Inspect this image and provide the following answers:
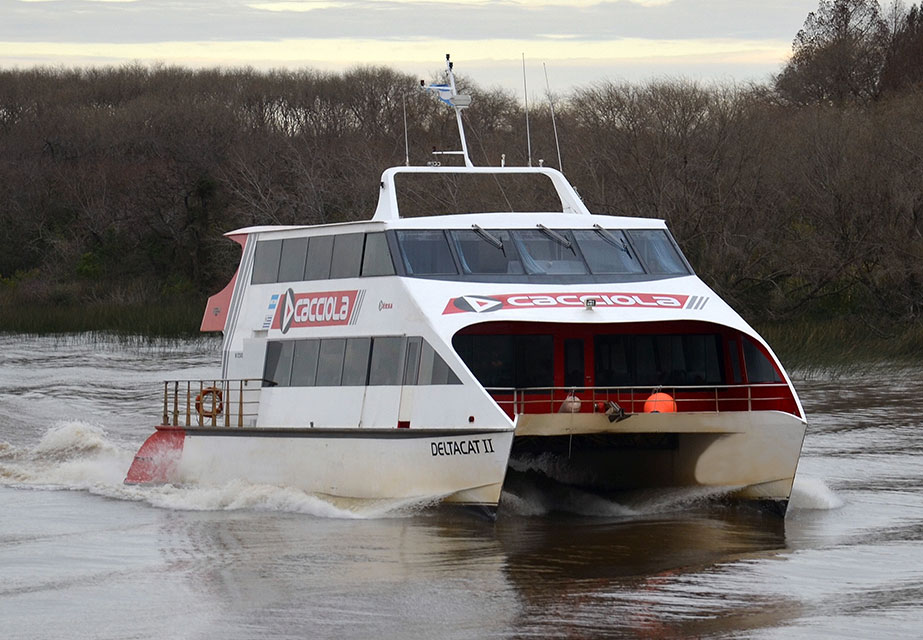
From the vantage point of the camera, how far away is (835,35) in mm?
76688

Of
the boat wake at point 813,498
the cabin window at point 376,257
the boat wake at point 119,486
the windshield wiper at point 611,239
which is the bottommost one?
the boat wake at point 119,486

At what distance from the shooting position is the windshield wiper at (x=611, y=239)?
17047mm

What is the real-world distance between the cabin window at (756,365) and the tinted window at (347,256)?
13.6ft

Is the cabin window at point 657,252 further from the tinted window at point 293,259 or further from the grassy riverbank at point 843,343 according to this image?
the grassy riverbank at point 843,343

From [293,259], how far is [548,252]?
115 inches

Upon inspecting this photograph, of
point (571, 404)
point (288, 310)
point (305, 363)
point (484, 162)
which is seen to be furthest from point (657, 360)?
point (484, 162)

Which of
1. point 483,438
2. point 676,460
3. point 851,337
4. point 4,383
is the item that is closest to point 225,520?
point 483,438

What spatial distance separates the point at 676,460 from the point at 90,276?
4465 centimetres

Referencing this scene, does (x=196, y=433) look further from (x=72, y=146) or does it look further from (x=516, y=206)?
(x=72, y=146)

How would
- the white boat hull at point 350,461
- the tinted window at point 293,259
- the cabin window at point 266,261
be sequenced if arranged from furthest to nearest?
the cabin window at point 266,261 < the tinted window at point 293,259 < the white boat hull at point 350,461

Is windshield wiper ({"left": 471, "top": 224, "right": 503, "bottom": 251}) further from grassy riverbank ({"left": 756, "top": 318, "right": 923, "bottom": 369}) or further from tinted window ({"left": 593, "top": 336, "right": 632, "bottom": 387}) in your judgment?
grassy riverbank ({"left": 756, "top": 318, "right": 923, "bottom": 369})

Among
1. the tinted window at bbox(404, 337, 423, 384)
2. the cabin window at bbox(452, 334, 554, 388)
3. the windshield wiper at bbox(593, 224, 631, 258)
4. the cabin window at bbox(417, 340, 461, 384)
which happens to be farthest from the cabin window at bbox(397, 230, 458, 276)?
the windshield wiper at bbox(593, 224, 631, 258)

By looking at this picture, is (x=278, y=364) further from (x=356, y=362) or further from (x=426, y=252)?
(x=426, y=252)

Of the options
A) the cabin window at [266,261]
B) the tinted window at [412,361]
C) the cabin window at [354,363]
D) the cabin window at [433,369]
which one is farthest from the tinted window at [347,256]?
the cabin window at [433,369]
